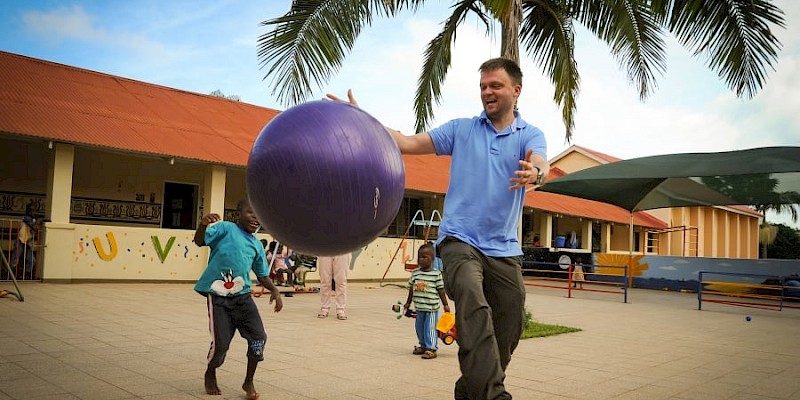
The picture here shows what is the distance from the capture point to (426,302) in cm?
707

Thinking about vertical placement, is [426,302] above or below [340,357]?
above

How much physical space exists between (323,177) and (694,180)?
14.7 m

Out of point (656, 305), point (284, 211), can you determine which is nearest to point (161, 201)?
point (656, 305)

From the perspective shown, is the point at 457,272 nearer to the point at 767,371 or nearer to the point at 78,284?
the point at 767,371

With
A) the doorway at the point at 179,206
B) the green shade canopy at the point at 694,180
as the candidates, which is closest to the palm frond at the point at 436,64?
the green shade canopy at the point at 694,180

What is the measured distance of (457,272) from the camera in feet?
11.7

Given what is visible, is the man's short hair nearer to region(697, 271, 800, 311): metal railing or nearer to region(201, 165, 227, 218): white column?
region(201, 165, 227, 218): white column

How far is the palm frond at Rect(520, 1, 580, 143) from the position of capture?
34.6 ft

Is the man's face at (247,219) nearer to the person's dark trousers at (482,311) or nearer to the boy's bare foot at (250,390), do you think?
the boy's bare foot at (250,390)

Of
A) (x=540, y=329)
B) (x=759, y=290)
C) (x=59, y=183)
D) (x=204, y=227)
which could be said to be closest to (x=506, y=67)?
(x=204, y=227)

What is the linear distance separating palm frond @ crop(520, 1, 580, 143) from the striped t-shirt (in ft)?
16.1

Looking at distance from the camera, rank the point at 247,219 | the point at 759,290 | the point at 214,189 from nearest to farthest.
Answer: the point at 247,219 < the point at 214,189 < the point at 759,290

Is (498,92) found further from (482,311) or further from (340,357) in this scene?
(340,357)

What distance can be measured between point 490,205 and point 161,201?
51.0ft
